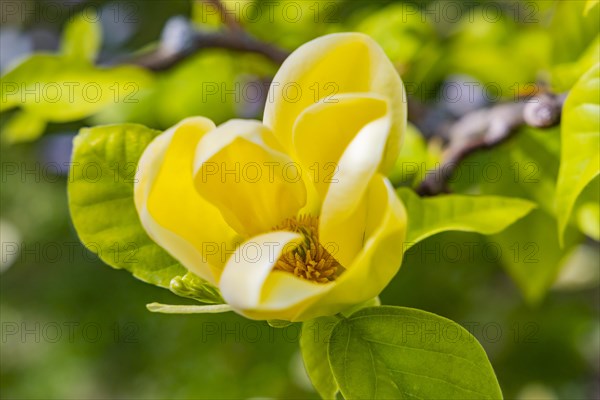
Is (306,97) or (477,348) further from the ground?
(306,97)

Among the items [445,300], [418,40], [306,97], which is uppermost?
[306,97]

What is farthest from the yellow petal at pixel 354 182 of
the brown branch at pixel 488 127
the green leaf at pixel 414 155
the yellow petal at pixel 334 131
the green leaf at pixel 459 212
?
the green leaf at pixel 414 155

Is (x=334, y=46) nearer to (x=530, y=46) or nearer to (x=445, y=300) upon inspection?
(x=530, y=46)

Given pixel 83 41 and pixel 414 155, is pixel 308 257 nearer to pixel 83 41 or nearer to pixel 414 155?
pixel 414 155

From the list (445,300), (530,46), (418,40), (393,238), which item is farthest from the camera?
(445,300)

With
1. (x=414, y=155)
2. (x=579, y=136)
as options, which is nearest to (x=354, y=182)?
(x=579, y=136)

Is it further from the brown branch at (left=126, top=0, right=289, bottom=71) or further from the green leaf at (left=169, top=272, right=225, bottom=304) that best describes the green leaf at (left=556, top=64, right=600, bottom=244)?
the brown branch at (left=126, top=0, right=289, bottom=71)

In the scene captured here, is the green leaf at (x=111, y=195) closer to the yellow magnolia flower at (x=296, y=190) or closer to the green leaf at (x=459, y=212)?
the yellow magnolia flower at (x=296, y=190)

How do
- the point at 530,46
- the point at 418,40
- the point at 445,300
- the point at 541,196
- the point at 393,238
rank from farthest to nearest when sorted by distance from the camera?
the point at 445,300
the point at 530,46
the point at 418,40
the point at 541,196
the point at 393,238

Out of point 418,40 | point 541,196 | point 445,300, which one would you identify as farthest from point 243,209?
point 445,300
